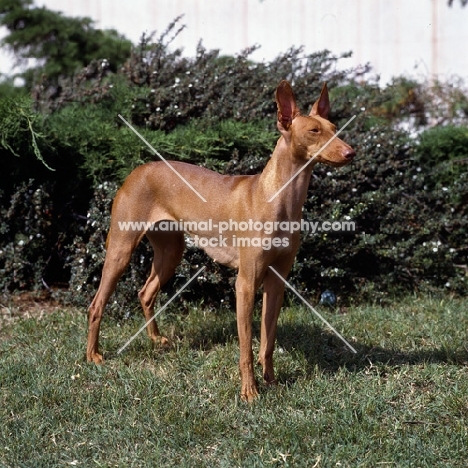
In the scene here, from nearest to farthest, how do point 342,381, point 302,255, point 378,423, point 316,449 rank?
point 316,449
point 378,423
point 342,381
point 302,255

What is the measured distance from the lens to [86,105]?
23.4ft

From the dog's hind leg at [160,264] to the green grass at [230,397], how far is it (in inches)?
4.9

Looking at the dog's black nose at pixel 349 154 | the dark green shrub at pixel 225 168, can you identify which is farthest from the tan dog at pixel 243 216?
the dark green shrub at pixel 225 168

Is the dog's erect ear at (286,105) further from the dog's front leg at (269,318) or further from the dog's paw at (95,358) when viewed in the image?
the dog's paw at (95,358)

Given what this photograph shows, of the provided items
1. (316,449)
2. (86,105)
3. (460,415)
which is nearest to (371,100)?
(86,105)

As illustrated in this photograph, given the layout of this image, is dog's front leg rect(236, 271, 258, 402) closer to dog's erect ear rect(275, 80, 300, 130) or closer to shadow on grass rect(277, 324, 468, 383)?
shadow on grass rect(277, 324, 468, 383)

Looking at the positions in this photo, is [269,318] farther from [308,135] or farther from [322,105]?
[322,105]

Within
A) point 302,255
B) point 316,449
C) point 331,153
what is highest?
point 331,153

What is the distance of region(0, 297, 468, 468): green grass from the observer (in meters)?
3.57

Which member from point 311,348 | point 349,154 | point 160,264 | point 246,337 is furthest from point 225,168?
point 349,154

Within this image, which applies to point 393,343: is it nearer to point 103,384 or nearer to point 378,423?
point 378,423

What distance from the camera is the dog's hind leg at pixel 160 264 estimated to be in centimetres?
514

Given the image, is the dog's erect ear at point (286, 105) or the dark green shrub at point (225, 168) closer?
the dog's erect ear at point (286, 105)

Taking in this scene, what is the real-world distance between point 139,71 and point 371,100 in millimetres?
2358
